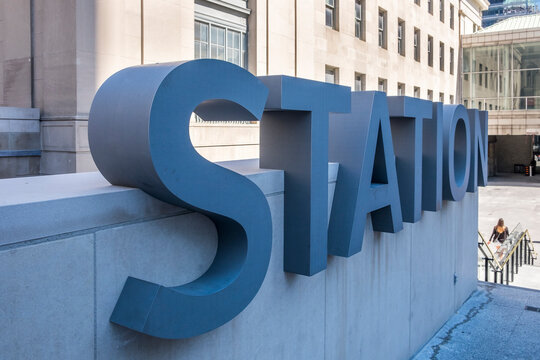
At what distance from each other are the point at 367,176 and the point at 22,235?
4485 mm

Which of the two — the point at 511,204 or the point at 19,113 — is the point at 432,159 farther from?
the point at 511,204

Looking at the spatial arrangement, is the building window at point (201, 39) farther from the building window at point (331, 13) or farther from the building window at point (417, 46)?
the building window at point (417, 46)

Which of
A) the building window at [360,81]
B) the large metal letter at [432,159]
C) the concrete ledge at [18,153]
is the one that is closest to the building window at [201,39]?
the concrete ledge at [18,153]

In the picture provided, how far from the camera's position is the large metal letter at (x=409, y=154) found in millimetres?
8531

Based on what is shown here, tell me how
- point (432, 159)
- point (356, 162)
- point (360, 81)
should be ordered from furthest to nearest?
1. point (360, 81)
2. point (432, 159)
3. point (356, 162)

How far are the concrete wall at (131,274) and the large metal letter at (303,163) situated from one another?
5.9 inches

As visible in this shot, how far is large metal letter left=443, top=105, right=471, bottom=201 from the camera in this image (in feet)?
33.6

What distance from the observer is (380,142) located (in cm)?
741

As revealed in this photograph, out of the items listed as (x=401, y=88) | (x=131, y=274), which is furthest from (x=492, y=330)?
(x=401, y=88)

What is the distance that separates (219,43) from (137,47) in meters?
3.37

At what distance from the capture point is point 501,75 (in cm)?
4456

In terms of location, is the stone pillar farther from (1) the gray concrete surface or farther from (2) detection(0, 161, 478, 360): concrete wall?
(1) the gray concrete surface

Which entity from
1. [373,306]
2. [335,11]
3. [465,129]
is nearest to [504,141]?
[335,11]

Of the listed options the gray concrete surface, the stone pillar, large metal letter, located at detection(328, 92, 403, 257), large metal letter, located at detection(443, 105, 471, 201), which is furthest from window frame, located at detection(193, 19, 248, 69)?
the gray concrete surface
